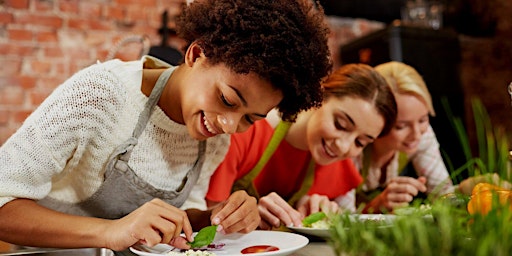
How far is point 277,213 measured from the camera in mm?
1245

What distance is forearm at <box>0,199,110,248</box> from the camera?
3.18 feet

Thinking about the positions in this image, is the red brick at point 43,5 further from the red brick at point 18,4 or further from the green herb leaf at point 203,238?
the green herb leaf at point 203,238

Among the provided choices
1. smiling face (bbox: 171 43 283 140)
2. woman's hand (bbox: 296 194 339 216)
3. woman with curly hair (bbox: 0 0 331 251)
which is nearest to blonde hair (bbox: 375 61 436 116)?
woman's hand (bbox: 296 194 339 216)

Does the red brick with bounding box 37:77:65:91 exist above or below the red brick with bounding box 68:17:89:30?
below

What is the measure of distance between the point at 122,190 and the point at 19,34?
6.08 ft

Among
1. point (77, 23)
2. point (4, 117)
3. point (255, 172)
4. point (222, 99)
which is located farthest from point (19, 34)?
point (222, 99)

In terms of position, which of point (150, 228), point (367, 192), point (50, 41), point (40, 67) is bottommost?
point (367, 192)

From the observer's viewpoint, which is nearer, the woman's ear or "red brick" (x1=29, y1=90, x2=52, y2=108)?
the woman's ear

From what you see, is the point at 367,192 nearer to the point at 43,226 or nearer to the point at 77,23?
the point at 43,226

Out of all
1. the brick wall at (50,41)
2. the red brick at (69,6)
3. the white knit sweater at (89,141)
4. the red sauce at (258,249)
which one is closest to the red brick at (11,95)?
the brick wall at (50,41)

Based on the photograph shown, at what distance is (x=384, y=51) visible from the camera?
3316 millimetres

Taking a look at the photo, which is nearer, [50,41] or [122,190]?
[122,190]

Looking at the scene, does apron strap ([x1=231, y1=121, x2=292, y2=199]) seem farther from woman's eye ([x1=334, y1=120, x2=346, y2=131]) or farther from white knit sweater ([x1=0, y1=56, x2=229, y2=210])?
white knit sweater ([x1=0, y1=56, x2=229, y2=210])

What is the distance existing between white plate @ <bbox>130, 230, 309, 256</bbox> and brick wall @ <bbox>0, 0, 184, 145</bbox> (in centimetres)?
196
